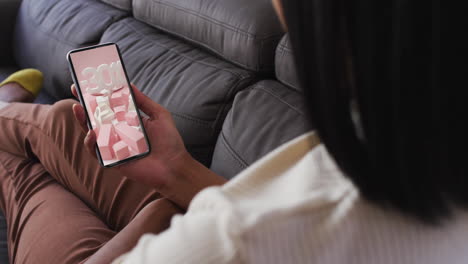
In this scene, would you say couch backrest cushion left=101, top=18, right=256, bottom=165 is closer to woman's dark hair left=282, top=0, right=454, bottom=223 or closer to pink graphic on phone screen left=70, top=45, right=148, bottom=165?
pink graphic on phone screen left=70, top=45, right=148, bottom=165

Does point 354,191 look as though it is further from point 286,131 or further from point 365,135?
point 286,131

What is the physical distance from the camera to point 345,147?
31 cm

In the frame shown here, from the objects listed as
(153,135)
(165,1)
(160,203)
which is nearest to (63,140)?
(153,135)

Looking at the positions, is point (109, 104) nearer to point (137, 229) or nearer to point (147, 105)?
point (147, 105)

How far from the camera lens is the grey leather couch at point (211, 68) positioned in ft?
2.81

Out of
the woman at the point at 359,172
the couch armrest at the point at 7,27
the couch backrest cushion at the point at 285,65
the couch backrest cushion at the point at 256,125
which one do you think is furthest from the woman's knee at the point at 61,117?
the couch armrest at the point at 7,27

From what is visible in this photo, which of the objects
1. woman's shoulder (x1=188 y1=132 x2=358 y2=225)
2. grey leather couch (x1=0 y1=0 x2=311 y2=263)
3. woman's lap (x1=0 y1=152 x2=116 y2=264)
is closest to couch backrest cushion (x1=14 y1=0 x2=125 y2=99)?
grey leather couch (x1=0 y1=0 x2=311 y2=263)

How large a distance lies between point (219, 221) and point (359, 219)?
0.09 meters

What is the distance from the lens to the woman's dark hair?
26 centimetres

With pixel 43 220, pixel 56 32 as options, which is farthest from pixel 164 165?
pixel 56 32

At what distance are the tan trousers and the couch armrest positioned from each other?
→ 752mm

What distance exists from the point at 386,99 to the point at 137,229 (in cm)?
50

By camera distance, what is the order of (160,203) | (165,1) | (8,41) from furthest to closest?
1. (8,41)
2. (165,1)
3. (160,203)

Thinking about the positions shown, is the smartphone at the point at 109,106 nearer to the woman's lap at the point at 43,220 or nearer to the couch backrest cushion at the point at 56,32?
the woman's lap at the point at 43,220
